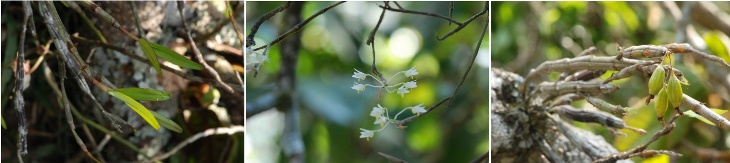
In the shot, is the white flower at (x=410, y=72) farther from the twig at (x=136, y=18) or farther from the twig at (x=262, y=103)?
Answer: the twig at (x=136, y=18)

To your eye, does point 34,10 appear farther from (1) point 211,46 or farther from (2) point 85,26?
(1) point 211,46

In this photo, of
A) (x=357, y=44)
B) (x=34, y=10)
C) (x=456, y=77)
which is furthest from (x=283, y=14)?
(x=34, y=10)

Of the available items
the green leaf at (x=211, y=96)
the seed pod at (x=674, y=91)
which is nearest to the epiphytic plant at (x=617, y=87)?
the seed pod at (x=674, y=91)

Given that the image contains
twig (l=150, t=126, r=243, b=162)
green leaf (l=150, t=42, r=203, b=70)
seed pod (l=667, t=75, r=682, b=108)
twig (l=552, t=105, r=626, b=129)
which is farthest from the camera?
twig (l=150, t=126, r=243, b=162)

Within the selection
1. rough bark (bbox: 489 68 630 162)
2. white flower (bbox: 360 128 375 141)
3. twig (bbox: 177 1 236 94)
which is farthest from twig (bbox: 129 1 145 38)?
rough bark (bbox: 489 68 630 162)

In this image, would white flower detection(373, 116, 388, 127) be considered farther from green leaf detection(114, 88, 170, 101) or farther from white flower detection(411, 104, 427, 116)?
green leaf detection(114, 88, 170, 101)
